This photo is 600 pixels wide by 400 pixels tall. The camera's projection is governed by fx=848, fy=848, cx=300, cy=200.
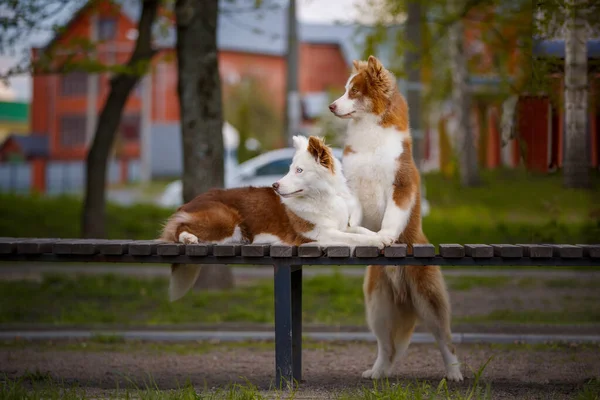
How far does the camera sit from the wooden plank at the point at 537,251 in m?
5.21

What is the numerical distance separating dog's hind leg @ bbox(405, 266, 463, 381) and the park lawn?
3.08 metres

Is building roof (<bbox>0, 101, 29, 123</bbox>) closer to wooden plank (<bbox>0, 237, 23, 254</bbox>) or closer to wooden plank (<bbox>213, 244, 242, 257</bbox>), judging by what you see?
wooden plank (<bbox>0, 237, 23, 254</bbox>)

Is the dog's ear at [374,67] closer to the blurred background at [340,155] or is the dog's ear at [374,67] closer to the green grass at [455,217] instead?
the blurred background at [340,155]

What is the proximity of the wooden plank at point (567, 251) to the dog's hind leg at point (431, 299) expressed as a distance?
2.97 ft

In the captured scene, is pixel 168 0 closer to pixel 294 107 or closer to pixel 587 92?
pixel 294 107

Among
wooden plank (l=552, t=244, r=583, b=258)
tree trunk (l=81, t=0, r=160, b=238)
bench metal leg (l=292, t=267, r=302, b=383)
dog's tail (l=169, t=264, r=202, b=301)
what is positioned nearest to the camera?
wooden plank (l=552, t=244, r=583, b=258)

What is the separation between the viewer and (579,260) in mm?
5277

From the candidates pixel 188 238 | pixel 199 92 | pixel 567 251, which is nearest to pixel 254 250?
pixel 188 238

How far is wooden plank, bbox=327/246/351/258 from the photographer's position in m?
5.14

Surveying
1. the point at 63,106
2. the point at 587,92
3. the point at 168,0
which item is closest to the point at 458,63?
the point at 168,0

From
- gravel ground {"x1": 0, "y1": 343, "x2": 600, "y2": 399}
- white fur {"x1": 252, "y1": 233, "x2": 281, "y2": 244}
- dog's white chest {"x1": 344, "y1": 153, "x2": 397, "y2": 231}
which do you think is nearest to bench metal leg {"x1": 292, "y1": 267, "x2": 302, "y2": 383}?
gravel ground {"x1": 0, "y1": 343, "x2": 600, "y2": 399}

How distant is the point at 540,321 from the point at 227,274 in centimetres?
419

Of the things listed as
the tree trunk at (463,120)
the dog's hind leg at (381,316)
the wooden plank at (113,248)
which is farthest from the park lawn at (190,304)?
the tree trunk at (463,120)

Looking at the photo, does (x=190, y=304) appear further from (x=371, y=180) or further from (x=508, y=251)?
(x=508, y=251)
